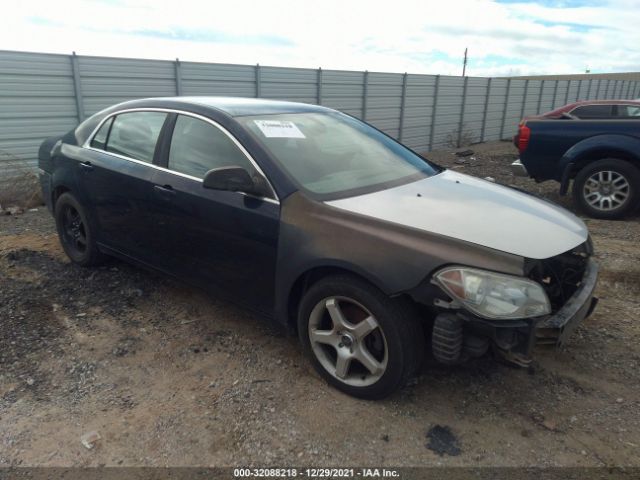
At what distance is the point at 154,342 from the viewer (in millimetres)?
3559

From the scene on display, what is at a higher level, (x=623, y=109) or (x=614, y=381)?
(x=623, y=109)

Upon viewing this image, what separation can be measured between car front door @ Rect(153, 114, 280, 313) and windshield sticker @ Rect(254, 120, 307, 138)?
23 centimetres

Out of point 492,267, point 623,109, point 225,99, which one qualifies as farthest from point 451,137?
point 492,267

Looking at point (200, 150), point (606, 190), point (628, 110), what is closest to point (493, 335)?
point (200, 150)

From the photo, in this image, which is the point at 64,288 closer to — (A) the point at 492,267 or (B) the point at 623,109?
(A) the point at 492,267

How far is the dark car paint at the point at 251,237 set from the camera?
2.53 meters

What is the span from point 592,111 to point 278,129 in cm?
976

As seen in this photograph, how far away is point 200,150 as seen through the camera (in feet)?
11.4

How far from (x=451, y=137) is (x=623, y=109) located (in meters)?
8.09

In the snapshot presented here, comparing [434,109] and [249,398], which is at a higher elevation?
[434,109]

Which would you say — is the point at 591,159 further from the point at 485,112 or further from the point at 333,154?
the point at 485,112

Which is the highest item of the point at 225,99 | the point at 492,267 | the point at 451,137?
the point at 225,99

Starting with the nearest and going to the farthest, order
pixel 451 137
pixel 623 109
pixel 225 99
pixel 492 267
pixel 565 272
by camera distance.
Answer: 1. pixel 492 267
2. pixel 565 272
3. pixel 225 99
4. pixel 623 109
5. pixel 451 137

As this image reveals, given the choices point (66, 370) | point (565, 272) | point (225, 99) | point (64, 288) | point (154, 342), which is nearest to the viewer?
point (565, 272)
